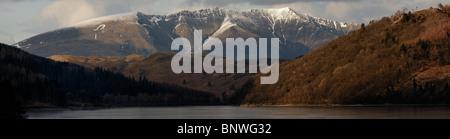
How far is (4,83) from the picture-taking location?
594 feet
